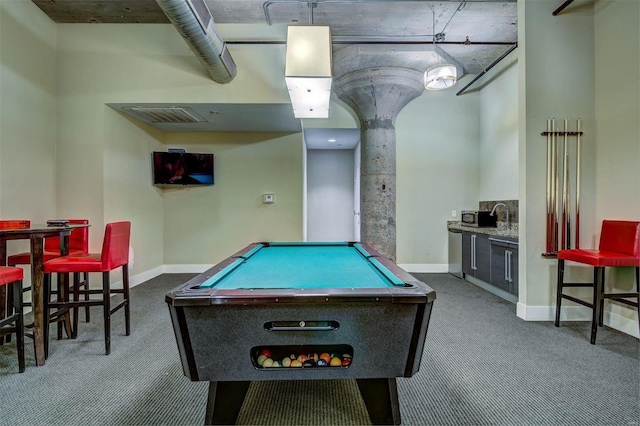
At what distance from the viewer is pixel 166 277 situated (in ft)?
15.3

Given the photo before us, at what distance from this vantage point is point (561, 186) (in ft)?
9.41

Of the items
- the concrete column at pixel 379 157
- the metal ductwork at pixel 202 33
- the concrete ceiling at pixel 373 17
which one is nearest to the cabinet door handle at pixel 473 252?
the concrete column at pixel 379 157

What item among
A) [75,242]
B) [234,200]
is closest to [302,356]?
[75,242]

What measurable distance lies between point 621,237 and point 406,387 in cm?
224

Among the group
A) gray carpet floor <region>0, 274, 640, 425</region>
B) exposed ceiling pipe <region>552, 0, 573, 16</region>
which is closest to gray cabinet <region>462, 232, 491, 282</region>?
gray carpet floor <region>0, 274, 640, 425</region>

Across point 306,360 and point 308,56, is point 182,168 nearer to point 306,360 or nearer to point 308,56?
point 308,56

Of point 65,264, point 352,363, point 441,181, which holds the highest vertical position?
point 441,181

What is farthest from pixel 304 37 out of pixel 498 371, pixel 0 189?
pixel 0 189

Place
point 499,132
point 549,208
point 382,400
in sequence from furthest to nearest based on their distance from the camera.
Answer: point 499,132 → point 549,208 → point 382,400

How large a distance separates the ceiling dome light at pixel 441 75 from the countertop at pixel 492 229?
1856 mm

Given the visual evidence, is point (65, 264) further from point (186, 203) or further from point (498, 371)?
point (498, 371)

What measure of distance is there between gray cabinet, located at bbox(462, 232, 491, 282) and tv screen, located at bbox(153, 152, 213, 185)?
401 centimetres

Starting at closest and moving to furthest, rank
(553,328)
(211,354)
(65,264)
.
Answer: (211,354) → (65,264) → (553,328)

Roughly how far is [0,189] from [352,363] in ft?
11.9
